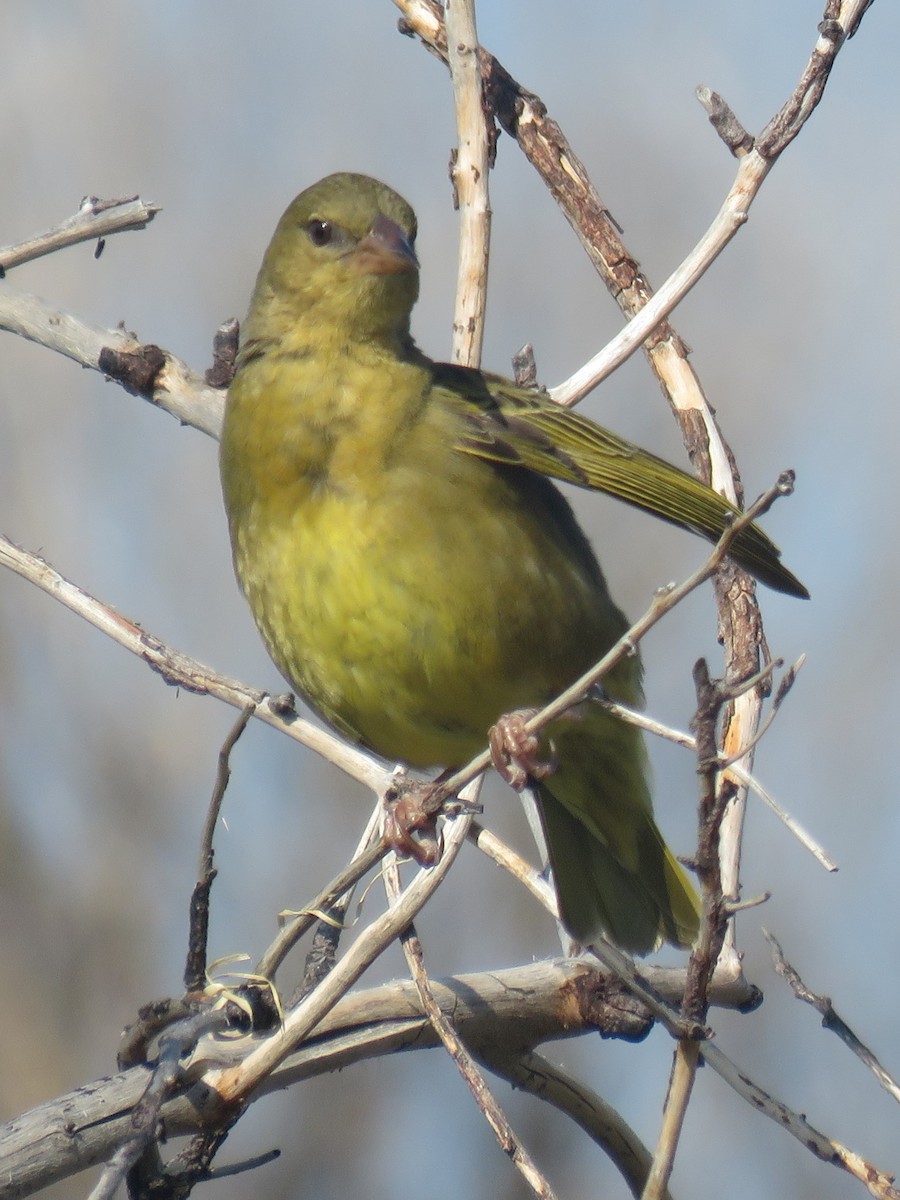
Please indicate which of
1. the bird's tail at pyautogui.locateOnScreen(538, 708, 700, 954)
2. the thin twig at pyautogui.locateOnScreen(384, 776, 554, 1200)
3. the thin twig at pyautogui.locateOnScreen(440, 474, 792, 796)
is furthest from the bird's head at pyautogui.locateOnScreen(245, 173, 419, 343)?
the thin twig at pyautogui.locateOnScreen(440, 474, 792, 796)

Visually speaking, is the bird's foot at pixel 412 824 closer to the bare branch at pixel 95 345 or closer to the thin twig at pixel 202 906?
the thin twig at pixel 202 906

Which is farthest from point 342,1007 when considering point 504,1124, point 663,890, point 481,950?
point 481,950

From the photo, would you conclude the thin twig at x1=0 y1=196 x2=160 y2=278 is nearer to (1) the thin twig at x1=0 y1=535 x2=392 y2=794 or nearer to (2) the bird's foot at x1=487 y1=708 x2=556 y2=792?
(1) the thin twig at x1=0 y1=535 x2=392 y2=794

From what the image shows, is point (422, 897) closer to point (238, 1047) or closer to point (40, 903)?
point (238, 1047)

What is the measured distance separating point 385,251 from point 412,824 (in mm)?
1518

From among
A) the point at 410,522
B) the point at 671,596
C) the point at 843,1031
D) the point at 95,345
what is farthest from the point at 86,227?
the point at 843,1031

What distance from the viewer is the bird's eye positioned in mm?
4188

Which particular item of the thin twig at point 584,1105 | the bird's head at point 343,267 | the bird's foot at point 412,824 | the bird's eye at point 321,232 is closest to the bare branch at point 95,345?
the bird's head at point 343,267

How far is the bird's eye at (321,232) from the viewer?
4.19 meters

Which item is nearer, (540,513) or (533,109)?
(540,513)

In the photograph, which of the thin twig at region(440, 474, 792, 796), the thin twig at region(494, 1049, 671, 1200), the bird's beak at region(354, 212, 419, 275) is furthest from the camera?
the bird's beak at region(354, 212, 419, 275)

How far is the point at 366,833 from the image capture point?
4.11 m

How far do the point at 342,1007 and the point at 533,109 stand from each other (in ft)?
9.16

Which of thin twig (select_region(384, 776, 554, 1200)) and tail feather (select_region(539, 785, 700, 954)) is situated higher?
tail feather (select_region(539, 785, 700, 954))
